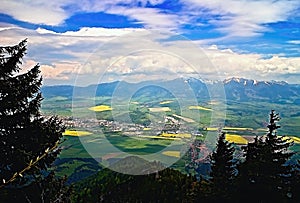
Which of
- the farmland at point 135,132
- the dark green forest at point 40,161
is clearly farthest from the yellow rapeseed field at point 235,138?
the dark green forest at point 40,161

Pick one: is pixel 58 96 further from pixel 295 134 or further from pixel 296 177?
pixel 296 177

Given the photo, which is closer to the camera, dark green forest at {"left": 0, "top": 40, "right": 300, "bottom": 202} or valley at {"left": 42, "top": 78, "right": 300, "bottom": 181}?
dark green forest at {"left": 0, "top": 40, "right": 300, "bottom": 202}

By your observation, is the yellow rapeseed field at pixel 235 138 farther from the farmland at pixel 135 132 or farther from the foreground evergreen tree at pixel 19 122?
the foreground evergreen tree at pixel 19 122

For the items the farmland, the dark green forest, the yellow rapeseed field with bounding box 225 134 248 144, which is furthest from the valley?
the dark green forest

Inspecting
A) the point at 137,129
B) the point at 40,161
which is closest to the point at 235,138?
the point at 137,129

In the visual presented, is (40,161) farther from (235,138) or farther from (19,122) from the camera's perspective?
(235,138)

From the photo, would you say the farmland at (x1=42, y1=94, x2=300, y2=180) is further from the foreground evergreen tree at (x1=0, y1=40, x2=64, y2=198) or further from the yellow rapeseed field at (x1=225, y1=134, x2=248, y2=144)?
the foreground evergreen tree at (x1=0, y1=40, x2=64, y2=198)

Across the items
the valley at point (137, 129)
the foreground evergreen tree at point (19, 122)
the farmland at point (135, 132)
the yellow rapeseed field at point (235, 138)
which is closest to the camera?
the foreground evergreen tree at point (19, 122)

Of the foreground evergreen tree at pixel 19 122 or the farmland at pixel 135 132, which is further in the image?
the farmland at pixel 135 132

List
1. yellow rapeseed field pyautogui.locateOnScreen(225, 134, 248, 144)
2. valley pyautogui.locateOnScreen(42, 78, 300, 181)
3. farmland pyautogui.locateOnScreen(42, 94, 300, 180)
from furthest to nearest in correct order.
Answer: yellow rapeseed field pyautogui.locateOnScreen(225, 134, 248, 144) < farmland pyautogui.locateOnScreen(42, 94, 300, 180) < valley pyautogui.locateOnScreen(42, 78, 300, 181)
